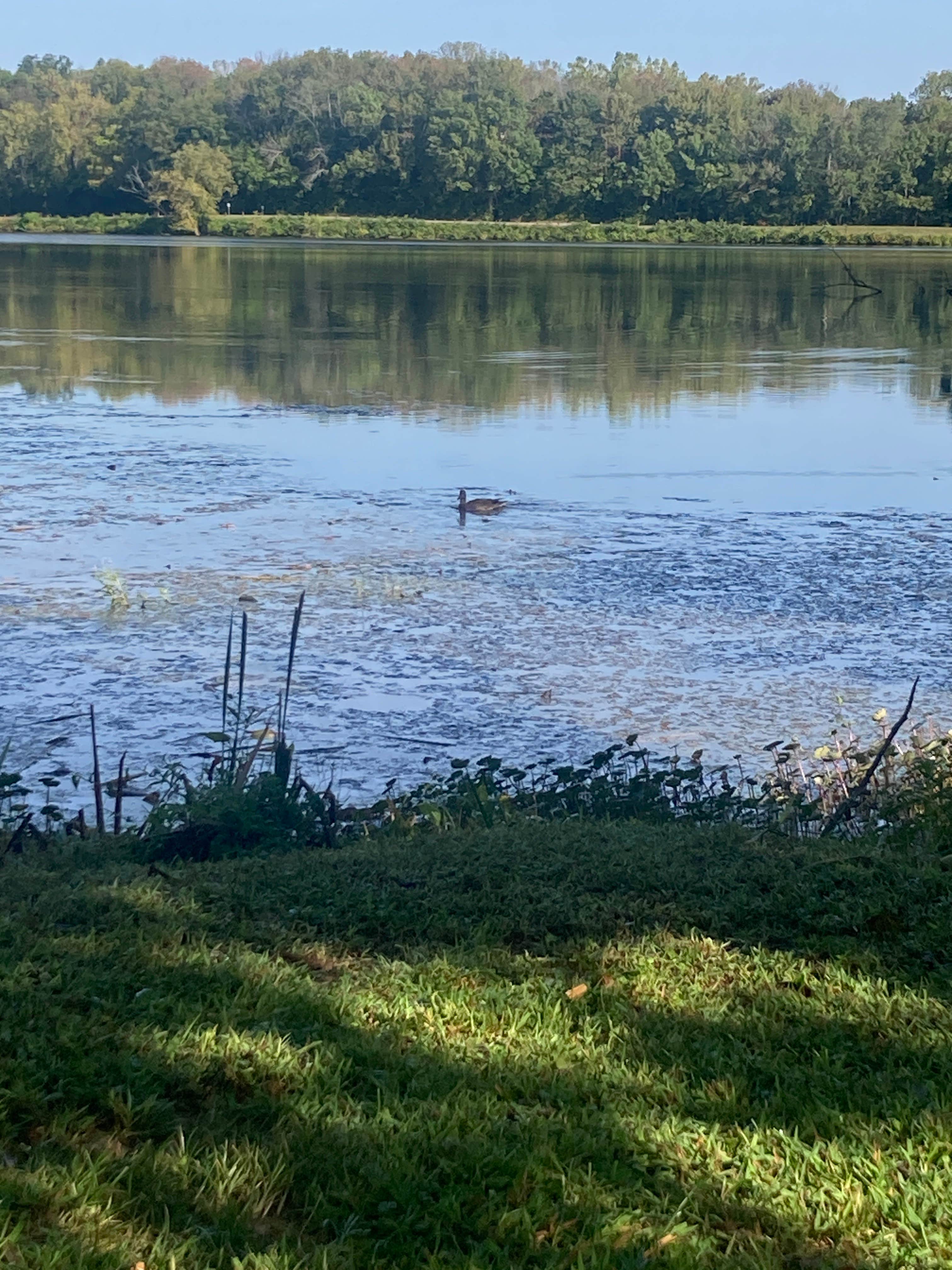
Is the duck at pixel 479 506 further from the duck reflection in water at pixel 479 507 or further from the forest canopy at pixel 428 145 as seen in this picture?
the forest canopy at pixel 428 145

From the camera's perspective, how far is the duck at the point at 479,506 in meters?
12.5

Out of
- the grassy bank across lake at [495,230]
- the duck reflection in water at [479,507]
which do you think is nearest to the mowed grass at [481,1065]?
the duck reflection in water at [479,507]

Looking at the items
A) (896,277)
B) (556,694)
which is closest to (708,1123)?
(556,694)

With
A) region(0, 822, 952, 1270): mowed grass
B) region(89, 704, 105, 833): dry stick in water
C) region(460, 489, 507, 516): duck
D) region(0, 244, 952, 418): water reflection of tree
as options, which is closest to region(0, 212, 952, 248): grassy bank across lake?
region(0, 244, 952, 418): water reflection of tree

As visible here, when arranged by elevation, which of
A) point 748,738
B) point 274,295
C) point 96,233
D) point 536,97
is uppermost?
point 536,97

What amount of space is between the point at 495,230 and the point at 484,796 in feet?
280

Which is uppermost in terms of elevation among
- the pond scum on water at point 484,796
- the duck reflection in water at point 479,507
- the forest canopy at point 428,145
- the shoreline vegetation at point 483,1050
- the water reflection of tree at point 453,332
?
the forest canopy at point 428,145

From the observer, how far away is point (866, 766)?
6.23 metres

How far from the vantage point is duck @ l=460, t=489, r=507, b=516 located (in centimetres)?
1251

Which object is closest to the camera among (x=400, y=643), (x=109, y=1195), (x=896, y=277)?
(x=109, y=1195)

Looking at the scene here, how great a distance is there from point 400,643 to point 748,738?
2.30 m

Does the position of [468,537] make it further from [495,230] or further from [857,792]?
[495,230]

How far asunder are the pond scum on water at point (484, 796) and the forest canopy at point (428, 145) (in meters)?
84.2

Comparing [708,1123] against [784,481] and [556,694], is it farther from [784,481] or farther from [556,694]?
[784,481]
